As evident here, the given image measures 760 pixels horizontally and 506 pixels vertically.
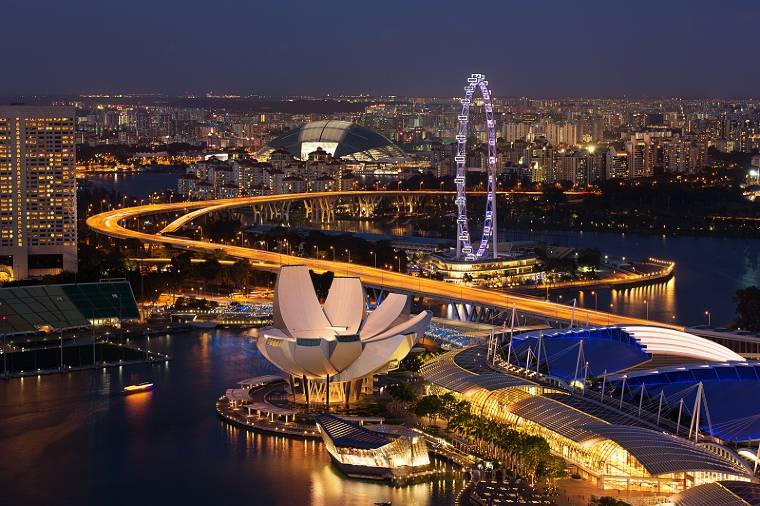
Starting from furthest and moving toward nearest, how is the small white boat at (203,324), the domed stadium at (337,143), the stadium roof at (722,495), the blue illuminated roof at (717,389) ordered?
1. the domed stadium at (337,143)
2. the small white boat at (203,324)
3. the blue illuminated roof at (717,389)
4. the stadium roof at (722,495)

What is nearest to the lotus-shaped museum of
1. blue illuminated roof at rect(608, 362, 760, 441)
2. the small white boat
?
blue illuminated roof at rect(608, 362, 760, 441)

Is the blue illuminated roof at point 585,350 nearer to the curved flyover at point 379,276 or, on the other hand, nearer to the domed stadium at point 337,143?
the curved flyover at point 379,276

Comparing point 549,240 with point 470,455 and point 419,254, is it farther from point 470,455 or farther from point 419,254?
point 470,455

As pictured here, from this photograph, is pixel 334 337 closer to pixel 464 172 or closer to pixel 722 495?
pixel 722 495

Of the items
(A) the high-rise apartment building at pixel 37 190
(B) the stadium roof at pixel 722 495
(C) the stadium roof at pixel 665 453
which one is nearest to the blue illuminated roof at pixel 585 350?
(C) the stadium roof at pixel 665 453

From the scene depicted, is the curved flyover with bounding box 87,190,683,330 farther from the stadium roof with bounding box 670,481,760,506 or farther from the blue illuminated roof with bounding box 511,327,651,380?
the stadium roof with bounding box 670,481,760,506

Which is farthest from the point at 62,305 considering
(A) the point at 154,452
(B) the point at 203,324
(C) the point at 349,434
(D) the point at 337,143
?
(D) the point at 337,143
